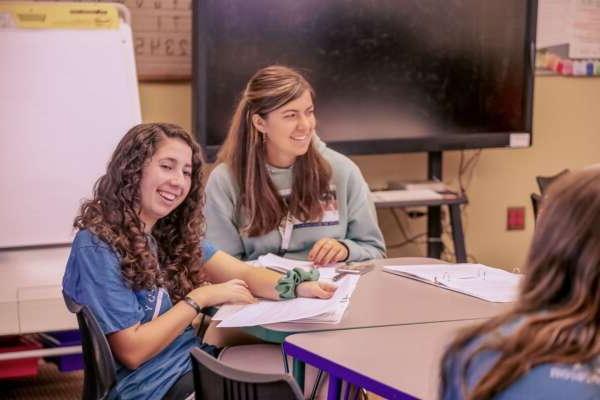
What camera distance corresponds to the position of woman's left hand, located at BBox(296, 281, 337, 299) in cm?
212

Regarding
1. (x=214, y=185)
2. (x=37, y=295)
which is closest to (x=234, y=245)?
(x=214, y=185)

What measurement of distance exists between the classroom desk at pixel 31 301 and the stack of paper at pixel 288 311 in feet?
4.00

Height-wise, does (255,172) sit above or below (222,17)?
below

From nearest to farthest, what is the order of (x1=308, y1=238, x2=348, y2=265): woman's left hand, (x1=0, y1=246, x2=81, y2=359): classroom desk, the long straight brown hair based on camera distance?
(x1=308, y1=238, x2=348, y2=265): woman's left hand
the long straight brown hair
(x1=0, y1=246, x2=81, y2=359): classroom desk

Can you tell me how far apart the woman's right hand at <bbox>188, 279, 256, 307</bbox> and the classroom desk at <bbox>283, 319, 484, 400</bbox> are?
0.92 ft

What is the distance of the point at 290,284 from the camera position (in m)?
2.15

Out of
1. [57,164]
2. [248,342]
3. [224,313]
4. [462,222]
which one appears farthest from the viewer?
[462,222]

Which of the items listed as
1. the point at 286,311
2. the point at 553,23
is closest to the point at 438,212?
the point at 553,23

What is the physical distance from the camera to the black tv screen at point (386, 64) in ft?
12.2

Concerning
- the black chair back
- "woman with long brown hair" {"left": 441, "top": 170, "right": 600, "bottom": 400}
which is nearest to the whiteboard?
the black chair back

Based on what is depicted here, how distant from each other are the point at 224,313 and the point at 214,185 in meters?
0.78

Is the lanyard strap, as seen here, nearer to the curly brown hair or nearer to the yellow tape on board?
the curly brown hair

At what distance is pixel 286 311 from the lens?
2027 mm

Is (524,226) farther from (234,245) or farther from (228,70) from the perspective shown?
(234,245)
